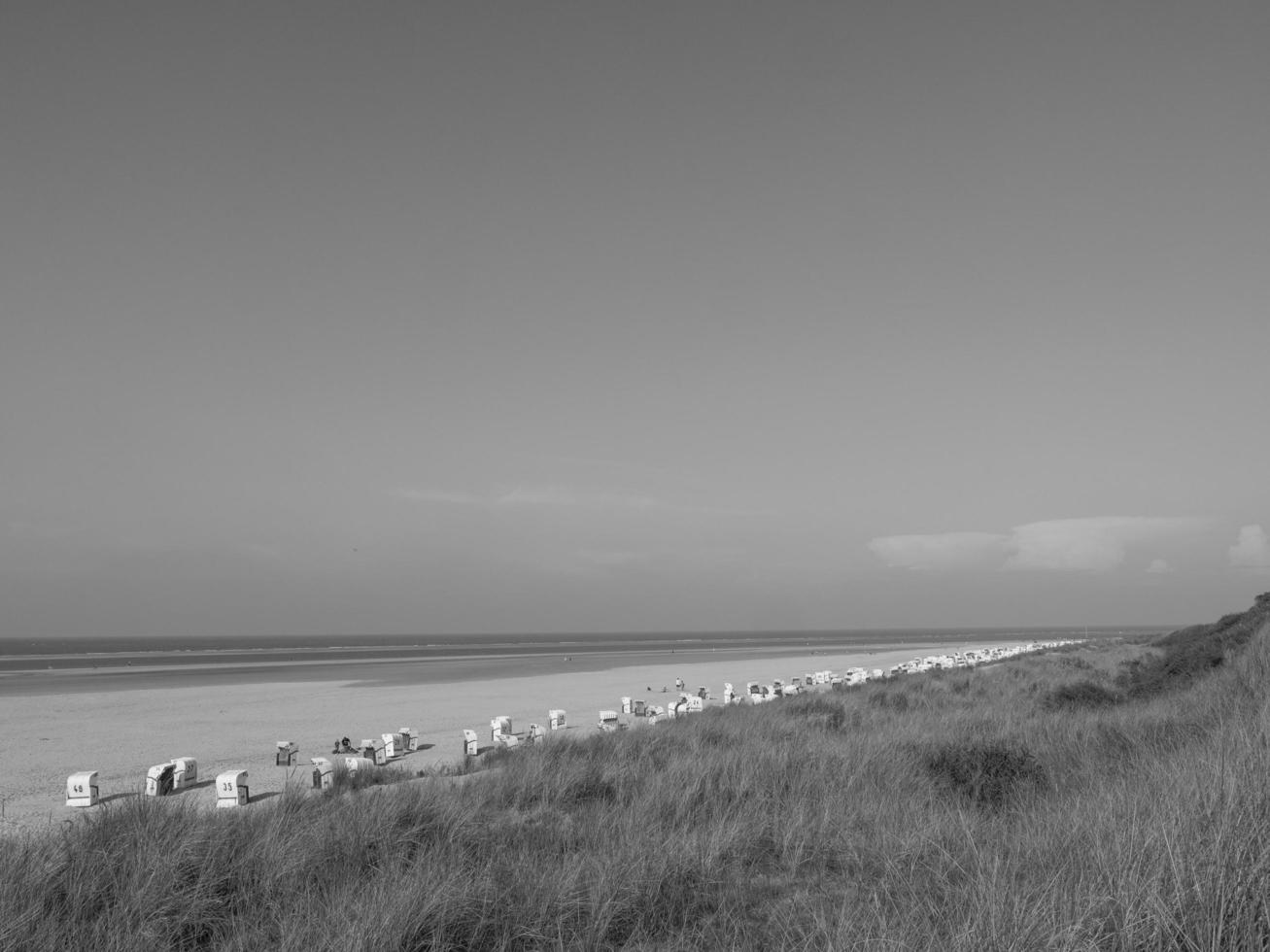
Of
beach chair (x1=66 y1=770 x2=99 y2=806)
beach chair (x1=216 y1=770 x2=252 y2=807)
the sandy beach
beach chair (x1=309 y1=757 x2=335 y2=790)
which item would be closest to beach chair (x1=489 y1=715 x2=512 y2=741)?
the sandy beach

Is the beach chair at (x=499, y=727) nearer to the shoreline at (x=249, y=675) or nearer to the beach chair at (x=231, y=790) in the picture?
the beach chair at (x=231, y=790)

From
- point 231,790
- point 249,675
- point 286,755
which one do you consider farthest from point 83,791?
point 249,675

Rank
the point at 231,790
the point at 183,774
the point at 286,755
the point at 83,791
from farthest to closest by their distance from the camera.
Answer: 1. the point at 286,755
2. the point at 183,774
3. the point at 83,791
4. the point at 231,790

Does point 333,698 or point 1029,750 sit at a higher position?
point 1029,750

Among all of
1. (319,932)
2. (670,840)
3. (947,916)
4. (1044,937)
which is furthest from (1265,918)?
(319,932)

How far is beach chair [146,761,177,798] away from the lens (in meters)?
10.5

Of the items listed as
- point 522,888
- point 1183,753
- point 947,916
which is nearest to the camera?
point 947,916

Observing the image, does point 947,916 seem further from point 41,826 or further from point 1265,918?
point 41,826

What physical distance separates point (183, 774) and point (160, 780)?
59cm

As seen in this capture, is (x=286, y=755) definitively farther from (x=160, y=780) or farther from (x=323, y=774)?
(x=323, y=774)

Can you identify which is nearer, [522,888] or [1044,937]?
[1044,937]

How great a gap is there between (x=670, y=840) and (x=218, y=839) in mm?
3146

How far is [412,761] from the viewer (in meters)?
13.6

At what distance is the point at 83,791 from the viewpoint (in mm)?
10188
